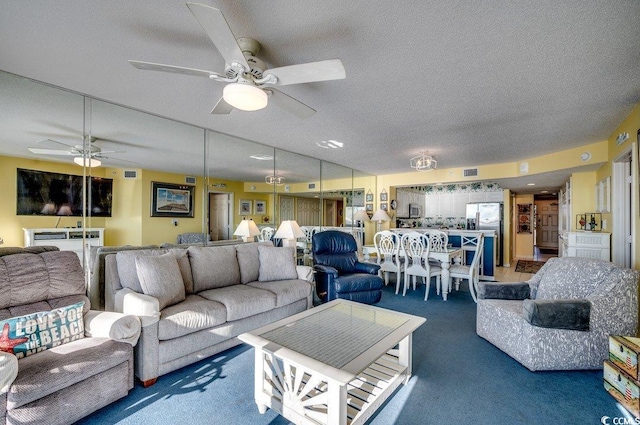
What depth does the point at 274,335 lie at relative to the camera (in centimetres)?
197

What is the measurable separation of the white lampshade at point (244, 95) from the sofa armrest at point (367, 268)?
2825 mm

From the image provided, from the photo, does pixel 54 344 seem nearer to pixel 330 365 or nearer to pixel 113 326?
pixel 113 326

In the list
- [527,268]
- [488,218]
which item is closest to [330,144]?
[488,218]

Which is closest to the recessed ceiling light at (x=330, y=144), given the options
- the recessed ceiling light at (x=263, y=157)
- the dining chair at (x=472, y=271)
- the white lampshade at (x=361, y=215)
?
the recessed ceiling light at (x=263, y=157)

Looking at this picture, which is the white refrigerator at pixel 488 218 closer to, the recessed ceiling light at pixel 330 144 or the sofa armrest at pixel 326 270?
the recessed ceiling light at pixel 330 144

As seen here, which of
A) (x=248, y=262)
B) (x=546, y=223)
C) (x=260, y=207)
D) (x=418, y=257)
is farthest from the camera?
(x=546, y=223)

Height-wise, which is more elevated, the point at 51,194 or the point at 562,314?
the point at 51,194

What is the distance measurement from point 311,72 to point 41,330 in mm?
2297

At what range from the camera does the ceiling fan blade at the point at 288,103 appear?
6.82ft

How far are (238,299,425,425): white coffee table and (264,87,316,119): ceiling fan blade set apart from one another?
5.69ft

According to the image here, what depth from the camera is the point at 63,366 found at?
5.17 feet

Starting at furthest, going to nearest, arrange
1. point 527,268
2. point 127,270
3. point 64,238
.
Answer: point 527,268
point 64,238
point 127,270

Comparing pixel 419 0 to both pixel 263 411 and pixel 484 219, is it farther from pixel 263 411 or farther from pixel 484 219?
pixel 484 219

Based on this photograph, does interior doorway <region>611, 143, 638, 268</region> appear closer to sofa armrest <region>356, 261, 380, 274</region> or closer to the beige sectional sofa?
sofa armrest <region>356, 261, 380, 274</region>
